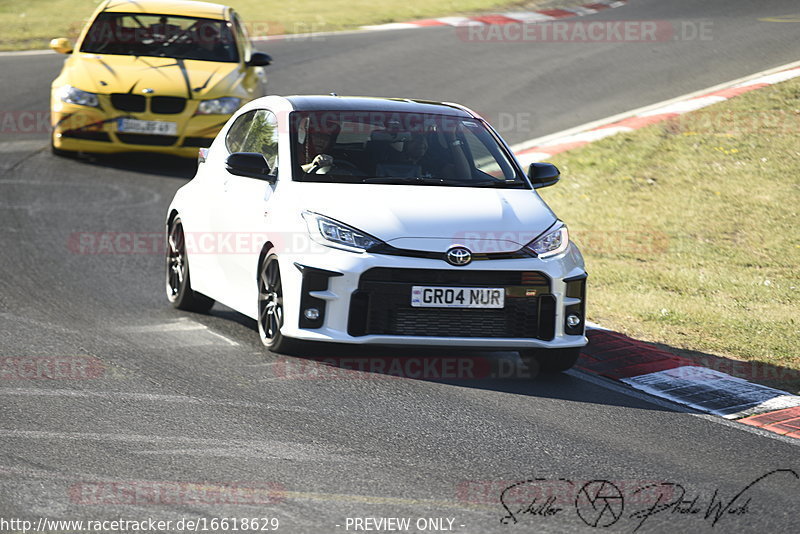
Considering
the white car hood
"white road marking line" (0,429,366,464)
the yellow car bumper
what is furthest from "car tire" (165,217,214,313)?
the yellow car bumper

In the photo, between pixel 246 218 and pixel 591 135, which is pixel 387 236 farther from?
pixel 591 135

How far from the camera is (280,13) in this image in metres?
30.8

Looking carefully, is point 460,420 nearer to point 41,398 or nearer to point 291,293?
point 291,293

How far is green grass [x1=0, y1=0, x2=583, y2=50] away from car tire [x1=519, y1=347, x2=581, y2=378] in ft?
62.7

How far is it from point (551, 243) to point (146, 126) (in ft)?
27.3

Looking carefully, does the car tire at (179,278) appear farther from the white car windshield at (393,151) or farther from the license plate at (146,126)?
the license plate at (146,126)

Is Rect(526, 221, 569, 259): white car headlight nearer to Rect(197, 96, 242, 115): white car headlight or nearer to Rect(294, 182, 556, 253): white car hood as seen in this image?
Rect(294, 182, 556, 253): white car hood

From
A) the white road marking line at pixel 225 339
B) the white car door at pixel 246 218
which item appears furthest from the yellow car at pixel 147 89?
the white road marking line at pixel 225 339

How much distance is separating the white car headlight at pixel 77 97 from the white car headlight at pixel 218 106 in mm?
1221

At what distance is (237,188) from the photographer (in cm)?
898

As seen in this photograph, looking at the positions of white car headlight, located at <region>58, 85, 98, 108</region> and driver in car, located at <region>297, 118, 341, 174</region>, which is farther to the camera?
white car headlight, located at <region>58, 85, 98, 108</region>

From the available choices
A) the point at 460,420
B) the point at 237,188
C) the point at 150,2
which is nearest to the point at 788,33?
the point at 150,2

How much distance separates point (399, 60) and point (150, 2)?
7142 millimetres

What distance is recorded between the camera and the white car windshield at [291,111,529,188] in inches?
336
